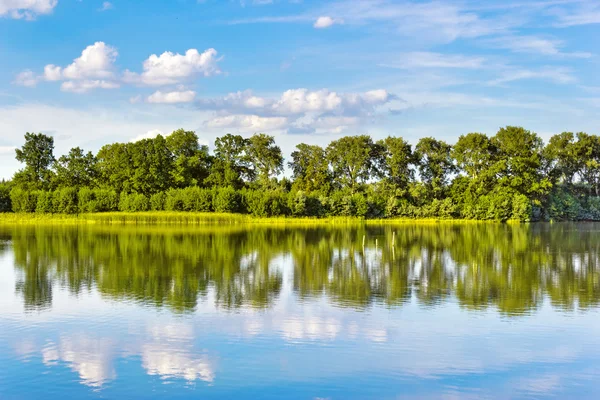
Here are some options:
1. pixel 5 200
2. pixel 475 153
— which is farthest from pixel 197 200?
pixel 475 153

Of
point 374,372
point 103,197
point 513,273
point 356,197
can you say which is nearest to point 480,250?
point 513,273

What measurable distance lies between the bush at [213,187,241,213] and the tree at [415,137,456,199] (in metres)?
26.5

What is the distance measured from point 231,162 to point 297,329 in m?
74.9

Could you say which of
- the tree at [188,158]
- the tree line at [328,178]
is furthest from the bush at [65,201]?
the tree at [188,158]

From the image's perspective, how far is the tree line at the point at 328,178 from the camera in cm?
7800

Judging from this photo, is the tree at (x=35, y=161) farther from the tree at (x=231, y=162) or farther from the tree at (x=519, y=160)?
the tree at (x=519, y=160)

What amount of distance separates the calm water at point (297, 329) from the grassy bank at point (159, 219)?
45.9 m

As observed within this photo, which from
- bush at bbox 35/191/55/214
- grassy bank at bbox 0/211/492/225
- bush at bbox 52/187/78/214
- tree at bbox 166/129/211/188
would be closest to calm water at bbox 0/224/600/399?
grassy bank at bbox 0/211/492/225

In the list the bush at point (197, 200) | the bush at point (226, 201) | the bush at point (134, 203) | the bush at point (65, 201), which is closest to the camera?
the bush at point (226, 201)

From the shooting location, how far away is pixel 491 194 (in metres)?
79.8

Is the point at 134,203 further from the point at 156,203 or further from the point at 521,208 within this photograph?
the point at 521,208

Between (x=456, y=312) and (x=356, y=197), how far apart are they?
62.2 m

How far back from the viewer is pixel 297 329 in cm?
1492

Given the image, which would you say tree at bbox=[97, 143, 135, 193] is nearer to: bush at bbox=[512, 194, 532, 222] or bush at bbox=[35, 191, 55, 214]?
bush at bbox=[35, 191, 55, 214]
